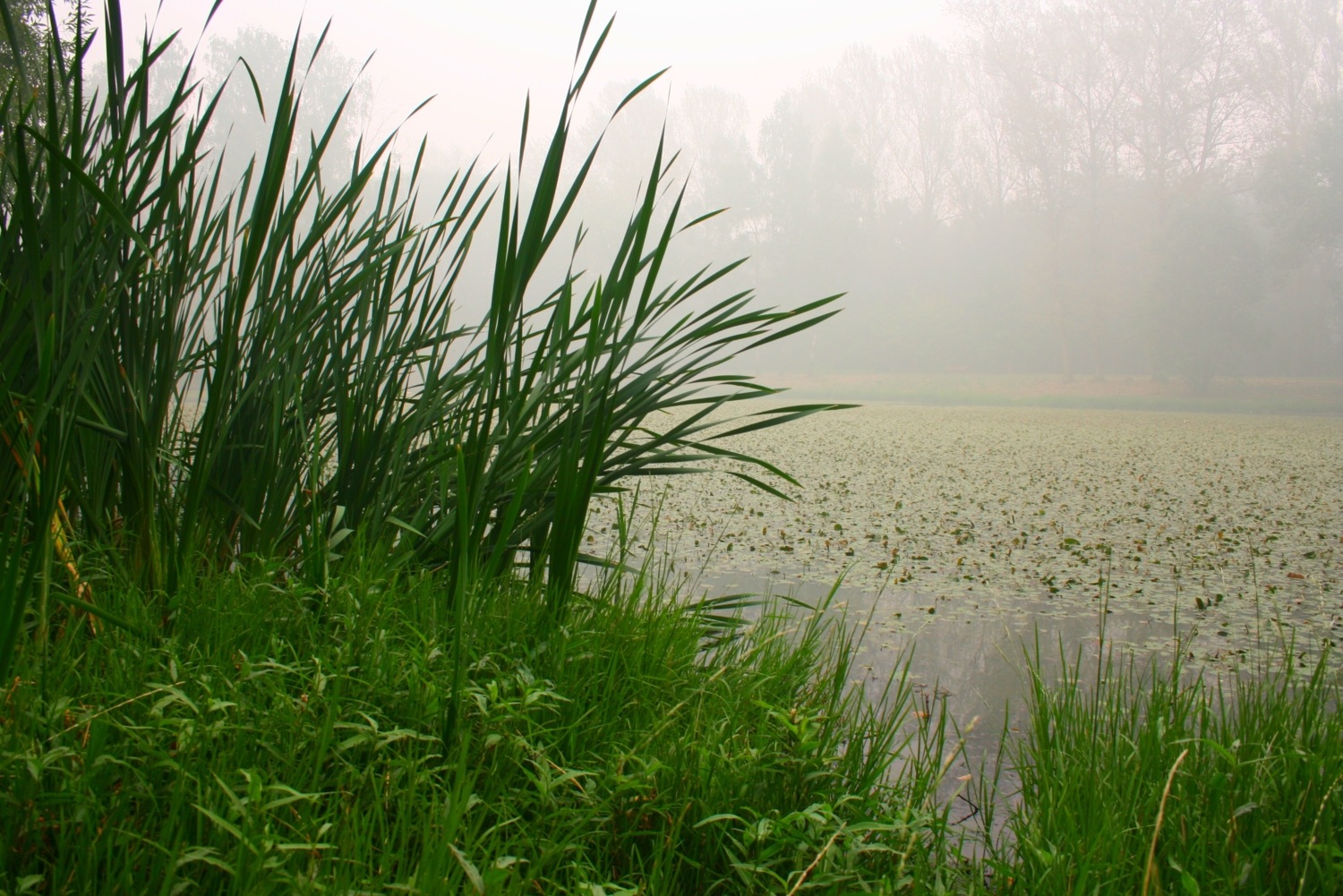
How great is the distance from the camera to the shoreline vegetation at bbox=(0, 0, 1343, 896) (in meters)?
0.64

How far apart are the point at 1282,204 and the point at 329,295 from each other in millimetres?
17055

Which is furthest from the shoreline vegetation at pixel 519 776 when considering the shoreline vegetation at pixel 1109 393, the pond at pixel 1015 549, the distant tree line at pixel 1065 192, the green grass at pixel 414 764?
the distant tree line at pixel 1065 192

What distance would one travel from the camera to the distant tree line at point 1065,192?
14.4 metres

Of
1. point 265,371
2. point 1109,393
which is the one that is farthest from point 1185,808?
point 1109,393

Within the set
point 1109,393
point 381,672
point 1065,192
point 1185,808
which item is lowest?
point 1185,808

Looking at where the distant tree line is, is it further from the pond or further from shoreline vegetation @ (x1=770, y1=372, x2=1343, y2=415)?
the pond

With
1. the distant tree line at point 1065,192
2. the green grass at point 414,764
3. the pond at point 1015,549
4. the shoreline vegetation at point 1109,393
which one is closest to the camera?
the green grass at point 414,764

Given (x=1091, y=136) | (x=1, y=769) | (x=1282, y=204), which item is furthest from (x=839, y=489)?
(x=1091, y=136)

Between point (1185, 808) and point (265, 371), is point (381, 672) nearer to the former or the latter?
point (265, 371)

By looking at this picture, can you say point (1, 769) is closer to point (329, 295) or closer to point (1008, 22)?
point (329, 295)

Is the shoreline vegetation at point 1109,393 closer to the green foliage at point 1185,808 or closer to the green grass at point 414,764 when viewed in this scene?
the green foliage at point 1185,808

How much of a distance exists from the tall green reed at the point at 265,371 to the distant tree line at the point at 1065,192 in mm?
13768

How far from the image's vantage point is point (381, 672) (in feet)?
2.83

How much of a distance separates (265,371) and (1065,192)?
19.8m
